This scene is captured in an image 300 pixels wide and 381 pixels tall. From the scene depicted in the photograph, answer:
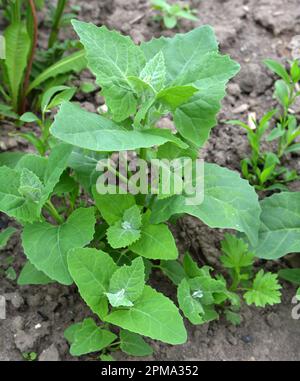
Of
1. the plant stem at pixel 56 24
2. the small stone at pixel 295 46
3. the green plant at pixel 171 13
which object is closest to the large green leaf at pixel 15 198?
the plant stem at pixel 56 24

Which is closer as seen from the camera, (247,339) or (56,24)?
(247,339)

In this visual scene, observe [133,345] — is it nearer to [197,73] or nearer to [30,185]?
[30,185]

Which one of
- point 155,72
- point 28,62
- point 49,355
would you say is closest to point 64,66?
point 28,62

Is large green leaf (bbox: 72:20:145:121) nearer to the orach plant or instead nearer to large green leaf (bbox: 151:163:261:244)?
the orach plant

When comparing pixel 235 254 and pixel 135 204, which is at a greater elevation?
pixel 135 204

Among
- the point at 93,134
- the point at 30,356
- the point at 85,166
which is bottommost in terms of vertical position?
the point at 30,356

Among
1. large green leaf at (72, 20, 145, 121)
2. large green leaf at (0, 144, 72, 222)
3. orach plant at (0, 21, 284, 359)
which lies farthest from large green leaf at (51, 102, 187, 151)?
large green leaf at (0, 144, 72, 222)

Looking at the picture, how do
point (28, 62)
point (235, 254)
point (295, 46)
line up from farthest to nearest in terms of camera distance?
point (295, 46) < point (28, 62) < point (235, 254)
